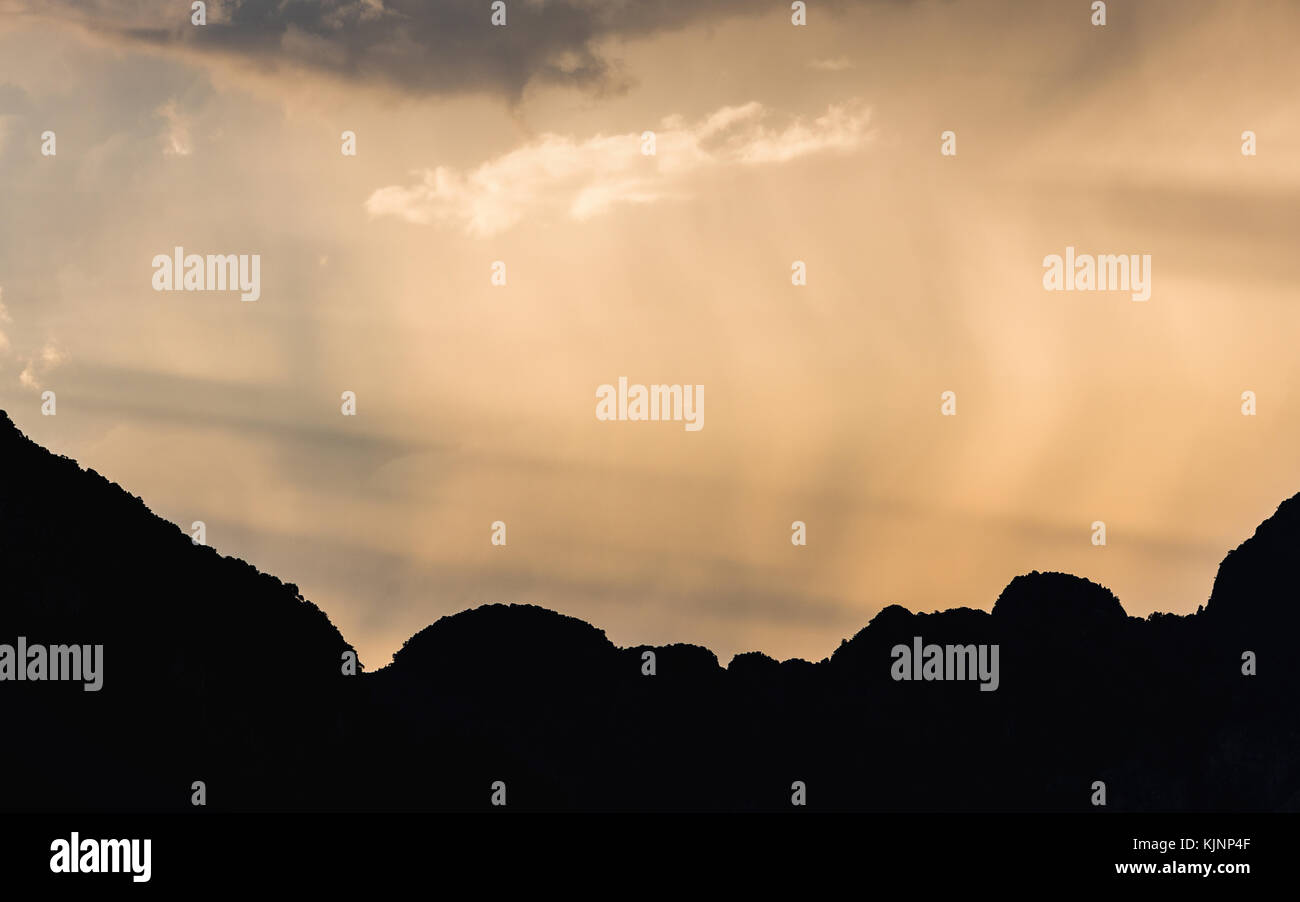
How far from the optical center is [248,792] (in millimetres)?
180500

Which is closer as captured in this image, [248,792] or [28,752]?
[28,752]

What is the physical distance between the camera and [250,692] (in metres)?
196

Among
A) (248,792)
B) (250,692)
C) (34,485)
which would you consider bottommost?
(248,792)
